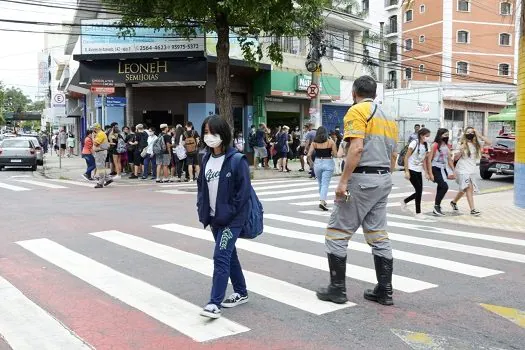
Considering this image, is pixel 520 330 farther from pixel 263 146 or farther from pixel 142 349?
pixel 263 146

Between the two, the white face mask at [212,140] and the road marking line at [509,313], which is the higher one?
the white face mask at [212,140]

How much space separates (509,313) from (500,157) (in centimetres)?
1528

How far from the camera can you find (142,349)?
13.6ft

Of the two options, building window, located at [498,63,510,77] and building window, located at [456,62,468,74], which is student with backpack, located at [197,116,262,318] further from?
building window, located at [498,63,510,77]

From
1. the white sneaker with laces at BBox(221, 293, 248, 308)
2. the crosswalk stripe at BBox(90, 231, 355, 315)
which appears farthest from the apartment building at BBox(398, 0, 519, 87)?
the white sneaker with laces at BBox(221, 293, 248, 308)

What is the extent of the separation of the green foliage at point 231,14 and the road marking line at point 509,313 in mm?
12548

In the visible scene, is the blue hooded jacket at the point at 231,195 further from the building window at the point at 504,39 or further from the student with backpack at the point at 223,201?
the building window at the point at 504,39

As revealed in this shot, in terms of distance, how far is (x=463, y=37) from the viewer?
176 ft

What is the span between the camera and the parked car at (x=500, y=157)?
18828 millimetres

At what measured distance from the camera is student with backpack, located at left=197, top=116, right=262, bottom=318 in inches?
188

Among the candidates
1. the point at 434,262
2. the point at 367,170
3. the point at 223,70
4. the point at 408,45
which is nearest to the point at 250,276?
the point at 367,170

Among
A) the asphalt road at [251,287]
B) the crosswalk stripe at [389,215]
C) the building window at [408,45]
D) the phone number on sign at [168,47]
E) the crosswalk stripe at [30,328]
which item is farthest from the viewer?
the building window at [408,45]

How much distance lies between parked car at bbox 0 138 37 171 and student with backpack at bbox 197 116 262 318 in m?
22.3

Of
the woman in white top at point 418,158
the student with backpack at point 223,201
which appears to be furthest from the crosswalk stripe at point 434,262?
the woman in white top at point 418,158
